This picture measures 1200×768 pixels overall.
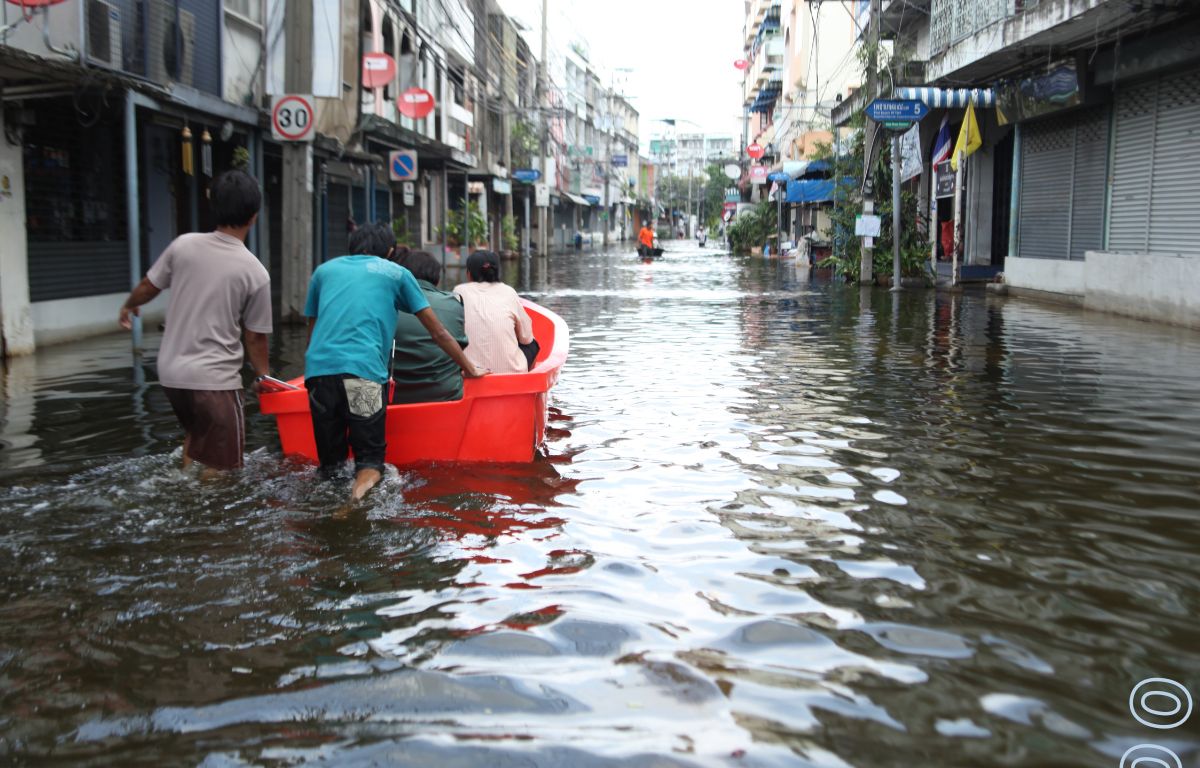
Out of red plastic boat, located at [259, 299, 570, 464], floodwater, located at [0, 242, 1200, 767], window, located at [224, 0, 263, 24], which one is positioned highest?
window, located at [224, 0, 263, 24]

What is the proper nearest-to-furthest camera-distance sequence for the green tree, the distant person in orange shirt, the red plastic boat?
the red plastic boat
the green tree
the distant person in orange shirt

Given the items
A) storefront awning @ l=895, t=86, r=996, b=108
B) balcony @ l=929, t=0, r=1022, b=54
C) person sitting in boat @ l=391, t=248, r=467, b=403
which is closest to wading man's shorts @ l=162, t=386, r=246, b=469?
person sitting in boat @ l=391, t=248, r=467, b=403

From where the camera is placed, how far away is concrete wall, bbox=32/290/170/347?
12.3 meters

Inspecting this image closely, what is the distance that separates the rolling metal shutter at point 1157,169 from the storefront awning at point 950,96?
12.8 feet

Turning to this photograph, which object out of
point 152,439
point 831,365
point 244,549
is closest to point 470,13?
point 831,365

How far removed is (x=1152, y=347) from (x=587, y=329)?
6812mm

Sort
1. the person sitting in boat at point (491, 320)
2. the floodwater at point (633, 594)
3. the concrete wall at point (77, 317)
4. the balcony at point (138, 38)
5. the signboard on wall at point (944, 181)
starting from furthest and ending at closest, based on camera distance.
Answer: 1. the signboard on wall at point (944, 181)
2. the concrete wall at point (77, 317)
3. the balcony at point (138, 38)
4. the person sitting in boat at point (491, 320)
5. the floodwater at point (633, 594)

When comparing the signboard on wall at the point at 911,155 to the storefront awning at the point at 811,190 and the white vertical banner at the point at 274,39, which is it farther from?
the white vertical banner at the point at 274,39

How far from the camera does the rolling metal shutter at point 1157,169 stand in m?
15.5

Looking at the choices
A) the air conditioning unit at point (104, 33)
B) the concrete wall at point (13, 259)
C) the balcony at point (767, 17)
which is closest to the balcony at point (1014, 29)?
the air conditioning unit at point (104, 33)

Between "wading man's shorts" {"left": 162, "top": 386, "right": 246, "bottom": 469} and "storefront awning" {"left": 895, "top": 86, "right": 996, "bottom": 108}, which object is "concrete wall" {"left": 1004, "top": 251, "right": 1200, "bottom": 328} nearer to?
"storefront awning" {"left": 895, "top": 86, "right": 996, "bottom": 108}

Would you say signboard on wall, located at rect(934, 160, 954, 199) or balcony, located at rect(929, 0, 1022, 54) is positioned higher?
balcony, located at rect(929, 0, 1022, 54)

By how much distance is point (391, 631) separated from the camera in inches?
147

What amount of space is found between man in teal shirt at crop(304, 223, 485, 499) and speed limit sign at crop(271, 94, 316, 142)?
8.95 meters
